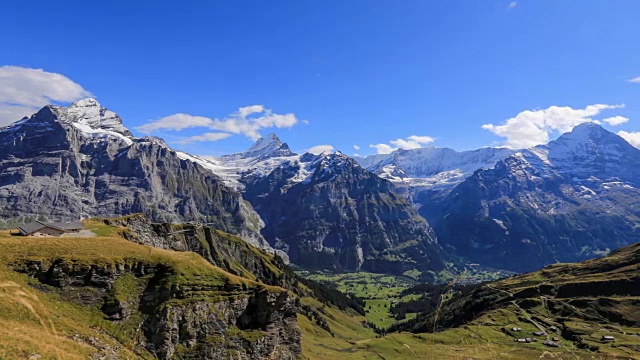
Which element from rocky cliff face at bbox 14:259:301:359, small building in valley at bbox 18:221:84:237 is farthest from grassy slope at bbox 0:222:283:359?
small building in valley at bbox 18:221:84:237

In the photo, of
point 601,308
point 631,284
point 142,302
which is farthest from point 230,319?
point 631,284

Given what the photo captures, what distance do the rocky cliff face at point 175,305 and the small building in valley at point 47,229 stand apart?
19885 millimetres

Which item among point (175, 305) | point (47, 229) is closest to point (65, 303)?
point (175, 305)

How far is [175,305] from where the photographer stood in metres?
78.7

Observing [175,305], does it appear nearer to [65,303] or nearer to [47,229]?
[65,303]

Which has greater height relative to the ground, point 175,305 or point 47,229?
point 47,229

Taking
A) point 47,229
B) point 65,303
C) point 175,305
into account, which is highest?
point 47,229

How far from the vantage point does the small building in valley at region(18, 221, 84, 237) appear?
8438 cm

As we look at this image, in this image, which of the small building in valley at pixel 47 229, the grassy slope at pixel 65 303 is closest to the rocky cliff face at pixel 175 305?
the grassy slope at pixel 65 303

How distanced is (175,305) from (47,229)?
3296 centimetres

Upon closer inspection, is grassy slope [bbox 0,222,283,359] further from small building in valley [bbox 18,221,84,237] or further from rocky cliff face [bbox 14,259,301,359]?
small building in valley [bbox 18,221,84,237]

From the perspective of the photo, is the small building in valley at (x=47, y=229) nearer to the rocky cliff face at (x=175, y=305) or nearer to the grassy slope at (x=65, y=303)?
Answer: the grassy slope at (x=65, y=303)

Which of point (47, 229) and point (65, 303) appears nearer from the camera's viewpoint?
point (65, 303)

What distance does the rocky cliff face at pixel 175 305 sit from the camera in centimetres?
7044
